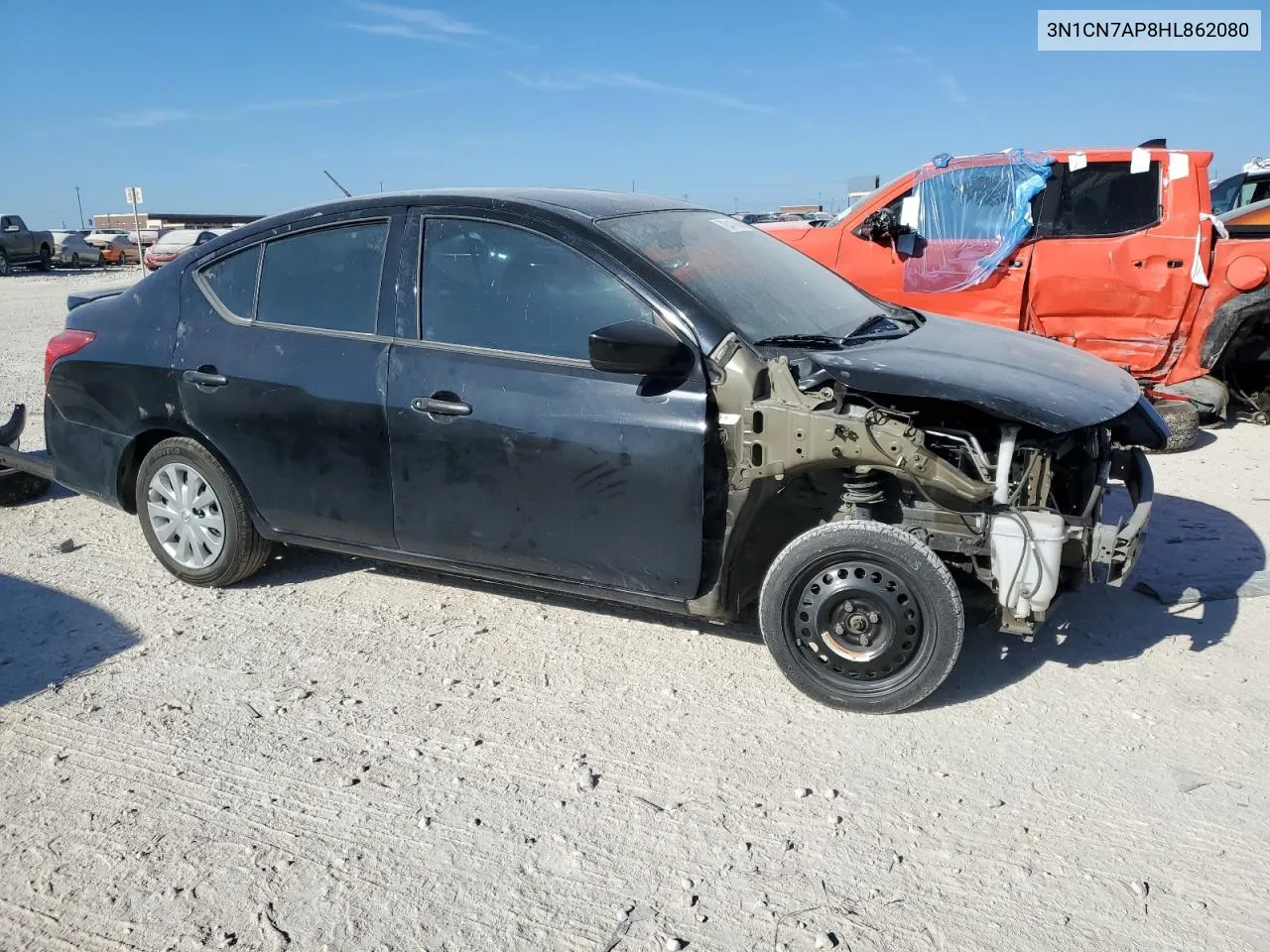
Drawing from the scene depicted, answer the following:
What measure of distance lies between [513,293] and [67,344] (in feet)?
8.12

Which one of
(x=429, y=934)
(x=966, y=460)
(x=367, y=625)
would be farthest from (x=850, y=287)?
(x=429, y=934)

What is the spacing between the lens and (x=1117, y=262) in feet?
24.1

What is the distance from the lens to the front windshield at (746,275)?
3.82 metres

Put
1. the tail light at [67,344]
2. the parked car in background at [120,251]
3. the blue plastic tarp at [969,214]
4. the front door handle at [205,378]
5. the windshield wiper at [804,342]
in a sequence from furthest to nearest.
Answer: the parked car in background at [120,251]
the blue plastic tarp at [969,214]
the tail light at [67,344]
the front door handle at [205,378]
the windshield wiper at [804,342]

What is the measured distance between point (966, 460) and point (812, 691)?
3.15 ft

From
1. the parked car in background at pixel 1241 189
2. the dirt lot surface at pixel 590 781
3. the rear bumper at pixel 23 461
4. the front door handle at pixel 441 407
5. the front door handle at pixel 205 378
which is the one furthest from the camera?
the parked car in background at pixel 1241 189

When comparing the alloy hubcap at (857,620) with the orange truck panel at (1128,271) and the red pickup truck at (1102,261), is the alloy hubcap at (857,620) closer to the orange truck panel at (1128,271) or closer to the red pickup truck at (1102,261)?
the orange truck panel at (1128,271)

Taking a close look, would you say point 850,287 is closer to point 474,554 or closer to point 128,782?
point 474,554

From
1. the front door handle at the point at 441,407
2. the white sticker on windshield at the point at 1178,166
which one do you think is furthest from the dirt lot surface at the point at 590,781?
the white sticker on windshield at the point at 1178,166

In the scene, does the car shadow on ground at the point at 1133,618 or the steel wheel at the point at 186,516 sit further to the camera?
the steel wheel at the point at 186,516

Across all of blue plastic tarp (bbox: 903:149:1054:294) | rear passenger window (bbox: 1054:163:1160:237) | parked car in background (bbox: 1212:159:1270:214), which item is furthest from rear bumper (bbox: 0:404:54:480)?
parked car in background (bbox: 1212:159:1270:214)

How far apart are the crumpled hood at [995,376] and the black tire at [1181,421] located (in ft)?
10.0

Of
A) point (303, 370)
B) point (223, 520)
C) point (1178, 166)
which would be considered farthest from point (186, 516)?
point (1178, 166)

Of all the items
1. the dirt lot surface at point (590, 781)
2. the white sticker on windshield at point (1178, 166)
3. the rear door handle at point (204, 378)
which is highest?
the white sticker on windshield at point (1178, 166)
